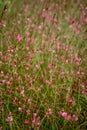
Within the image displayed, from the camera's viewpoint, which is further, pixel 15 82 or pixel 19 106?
pixel 15 82

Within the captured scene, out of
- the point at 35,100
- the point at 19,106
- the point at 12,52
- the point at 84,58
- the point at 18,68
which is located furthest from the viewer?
the point at 84,58

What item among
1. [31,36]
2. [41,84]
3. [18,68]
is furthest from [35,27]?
[41,84]

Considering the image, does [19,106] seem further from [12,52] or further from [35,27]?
[35,27]

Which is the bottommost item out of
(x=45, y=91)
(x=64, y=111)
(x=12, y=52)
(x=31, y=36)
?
(x=64, y=111)

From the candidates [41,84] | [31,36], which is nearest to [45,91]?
[41,84]

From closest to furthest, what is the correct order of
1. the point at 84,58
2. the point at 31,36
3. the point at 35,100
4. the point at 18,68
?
the point at 35,100
the point at 18,68
the point at 84,58
the point at 31,36

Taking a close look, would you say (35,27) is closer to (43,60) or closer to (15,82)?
(43,60)

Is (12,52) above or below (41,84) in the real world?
above
